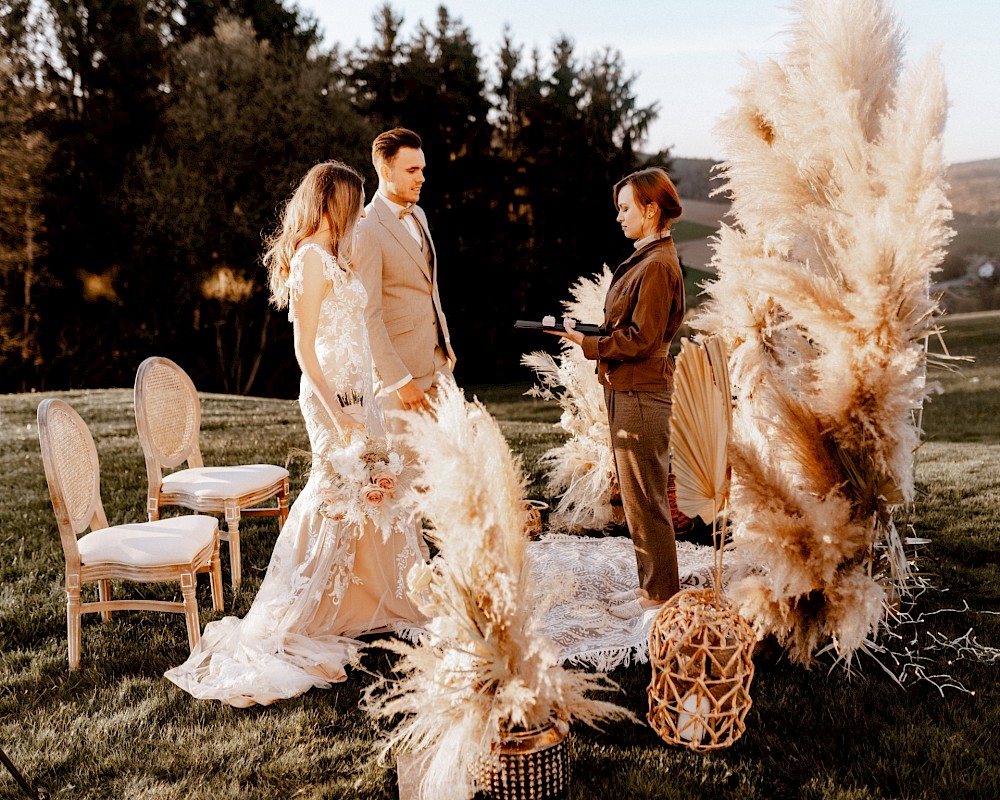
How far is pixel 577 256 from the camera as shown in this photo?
70.9 feet

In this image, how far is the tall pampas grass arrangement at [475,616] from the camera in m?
2.00

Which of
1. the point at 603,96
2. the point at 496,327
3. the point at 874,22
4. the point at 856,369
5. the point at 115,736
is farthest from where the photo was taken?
the point at 603,96

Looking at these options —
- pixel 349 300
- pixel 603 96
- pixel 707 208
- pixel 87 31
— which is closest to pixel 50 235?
pixel 87 31

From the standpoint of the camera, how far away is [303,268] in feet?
11.6

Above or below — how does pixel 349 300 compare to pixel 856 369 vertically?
above

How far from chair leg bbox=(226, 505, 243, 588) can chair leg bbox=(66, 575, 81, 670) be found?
3.21 feet

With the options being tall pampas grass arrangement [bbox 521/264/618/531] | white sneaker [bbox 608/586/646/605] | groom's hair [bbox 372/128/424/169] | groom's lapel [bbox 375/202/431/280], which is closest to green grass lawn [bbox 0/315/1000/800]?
white sneaker [bbox 608/586/646/605]

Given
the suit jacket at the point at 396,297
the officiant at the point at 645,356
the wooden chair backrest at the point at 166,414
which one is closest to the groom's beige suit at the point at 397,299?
the suit jacket at the point at 396,297

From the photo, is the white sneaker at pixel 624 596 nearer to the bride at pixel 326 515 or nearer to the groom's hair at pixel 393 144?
the bride at pixel 326 515

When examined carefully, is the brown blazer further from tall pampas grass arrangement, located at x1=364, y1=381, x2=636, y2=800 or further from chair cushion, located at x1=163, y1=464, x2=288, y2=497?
chair cushion, located at x1=163, y1=464, x2=288, y2=497

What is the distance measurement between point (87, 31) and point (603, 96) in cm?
1323

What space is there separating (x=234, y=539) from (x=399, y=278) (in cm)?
179

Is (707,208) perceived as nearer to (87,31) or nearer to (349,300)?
(87,31)

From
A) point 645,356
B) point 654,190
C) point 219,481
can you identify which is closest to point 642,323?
point 645,356
